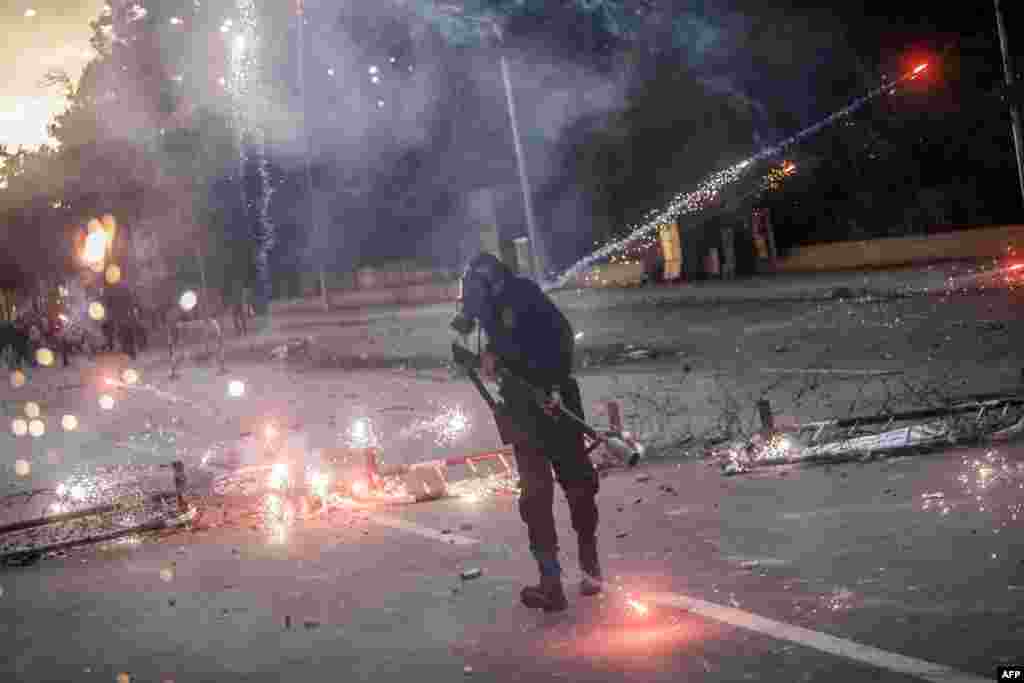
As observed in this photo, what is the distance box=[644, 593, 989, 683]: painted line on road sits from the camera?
3650 mm

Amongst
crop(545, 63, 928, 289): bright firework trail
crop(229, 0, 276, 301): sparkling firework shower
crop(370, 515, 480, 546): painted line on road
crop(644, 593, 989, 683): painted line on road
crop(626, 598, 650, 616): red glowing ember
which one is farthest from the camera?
crop(229, 0, 276, 301): sparkling firework shower

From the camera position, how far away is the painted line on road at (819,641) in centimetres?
365

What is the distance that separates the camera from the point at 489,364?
529 centimetres

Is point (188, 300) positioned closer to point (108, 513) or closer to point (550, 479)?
point (108, 513)

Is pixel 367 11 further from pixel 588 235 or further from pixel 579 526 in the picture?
pixel 579 526

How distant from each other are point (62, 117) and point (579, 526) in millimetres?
47250

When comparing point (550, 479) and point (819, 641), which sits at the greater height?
point (550, 479)

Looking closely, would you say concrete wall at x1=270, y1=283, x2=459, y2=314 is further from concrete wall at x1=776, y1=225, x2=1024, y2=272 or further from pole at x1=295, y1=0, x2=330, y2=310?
concrete wall at x1=776, y1=225, x2=1024, y2=272

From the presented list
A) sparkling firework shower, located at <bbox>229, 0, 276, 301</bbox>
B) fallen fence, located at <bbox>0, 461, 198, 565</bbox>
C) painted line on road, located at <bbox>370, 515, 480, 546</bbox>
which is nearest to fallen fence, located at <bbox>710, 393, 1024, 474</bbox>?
painted line on road, located at <bbox>370, 515, 480, 546</bbox>

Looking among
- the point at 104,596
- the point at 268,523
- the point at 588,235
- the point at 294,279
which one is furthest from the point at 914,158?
the point at 294,279

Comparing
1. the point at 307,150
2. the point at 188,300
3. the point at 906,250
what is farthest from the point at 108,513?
the point at 188,300

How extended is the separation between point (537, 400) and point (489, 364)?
32 cm

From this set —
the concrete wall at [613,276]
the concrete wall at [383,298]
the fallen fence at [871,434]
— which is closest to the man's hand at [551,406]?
the fallen fence at [871,434]

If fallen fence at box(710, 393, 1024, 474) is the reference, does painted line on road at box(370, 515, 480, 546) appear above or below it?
below
